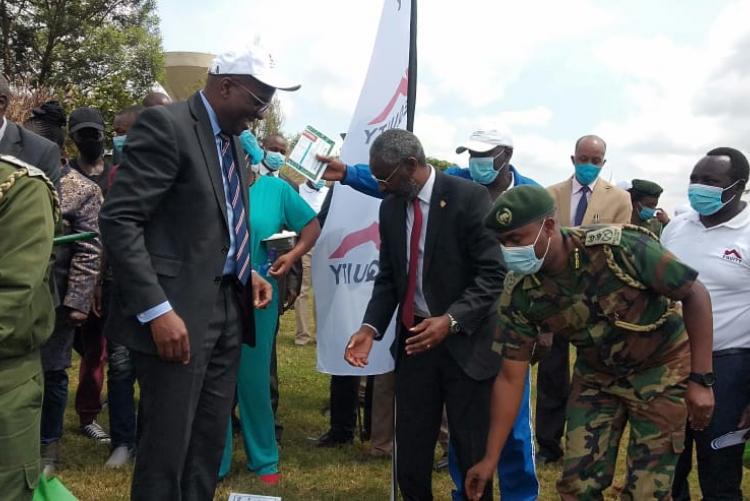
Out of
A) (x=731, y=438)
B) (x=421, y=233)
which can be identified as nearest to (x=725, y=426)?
(x=731, y=438)

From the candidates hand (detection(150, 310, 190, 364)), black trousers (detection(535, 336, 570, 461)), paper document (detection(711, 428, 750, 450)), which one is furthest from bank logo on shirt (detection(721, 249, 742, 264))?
hand (detection(150, 310, 190, 364))

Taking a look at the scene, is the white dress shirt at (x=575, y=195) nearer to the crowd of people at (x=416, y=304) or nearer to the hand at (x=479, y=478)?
the crowd of people at (x=416, y=304)

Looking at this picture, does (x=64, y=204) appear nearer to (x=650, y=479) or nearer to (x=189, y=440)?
(x=189, y=440)

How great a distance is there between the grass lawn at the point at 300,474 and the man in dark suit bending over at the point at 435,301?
1.11 metres

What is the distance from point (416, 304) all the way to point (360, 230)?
154 centimetres

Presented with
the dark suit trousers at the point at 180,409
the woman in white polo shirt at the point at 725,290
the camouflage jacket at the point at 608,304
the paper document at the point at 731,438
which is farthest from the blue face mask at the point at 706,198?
the dark suit trousers at the point at 180,409

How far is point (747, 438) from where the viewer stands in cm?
395

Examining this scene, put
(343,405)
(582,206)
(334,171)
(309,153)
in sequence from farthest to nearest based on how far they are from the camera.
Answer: (343,405), (582,206), (334,171), (309,153)

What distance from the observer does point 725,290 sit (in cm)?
402

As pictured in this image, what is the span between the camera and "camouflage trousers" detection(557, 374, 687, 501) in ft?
10.4

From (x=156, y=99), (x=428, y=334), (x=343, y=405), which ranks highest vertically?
(x=156, y=99)

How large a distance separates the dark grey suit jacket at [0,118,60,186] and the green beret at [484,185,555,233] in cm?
236

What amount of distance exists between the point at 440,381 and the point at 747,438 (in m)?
1.68

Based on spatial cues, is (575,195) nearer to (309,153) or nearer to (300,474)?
(309,153)
